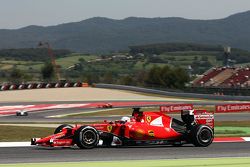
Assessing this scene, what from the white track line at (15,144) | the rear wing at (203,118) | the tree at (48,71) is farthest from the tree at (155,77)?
the rear wing at (203,118)

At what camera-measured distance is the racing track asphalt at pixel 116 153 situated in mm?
13156

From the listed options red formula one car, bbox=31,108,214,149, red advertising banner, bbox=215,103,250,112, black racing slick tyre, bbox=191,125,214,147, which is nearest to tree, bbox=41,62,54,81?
red advertising banner, bbox=215,103,250,112

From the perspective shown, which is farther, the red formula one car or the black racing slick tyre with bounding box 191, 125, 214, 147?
the black racing slick tyre with bounding box 191, 125, 214, 147

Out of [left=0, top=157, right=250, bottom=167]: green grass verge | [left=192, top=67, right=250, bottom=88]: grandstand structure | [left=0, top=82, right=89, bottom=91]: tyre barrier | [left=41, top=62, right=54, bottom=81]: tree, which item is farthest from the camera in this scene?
[left=41, top=62, right=54, bottom=81]: tree

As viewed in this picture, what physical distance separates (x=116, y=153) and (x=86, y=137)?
1152 millimetres

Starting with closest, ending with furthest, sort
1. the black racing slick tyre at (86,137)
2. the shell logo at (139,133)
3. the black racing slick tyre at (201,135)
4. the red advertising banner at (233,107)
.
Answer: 1. the black racing slick tyre at (86,137)
2. the shell logo at (139,133)
3. the black racing slick tyre at (201,135)
4. the red advertising banner at (233,107)

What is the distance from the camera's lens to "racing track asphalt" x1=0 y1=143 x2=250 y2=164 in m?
13.2

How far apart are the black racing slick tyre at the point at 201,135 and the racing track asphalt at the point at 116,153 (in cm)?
20

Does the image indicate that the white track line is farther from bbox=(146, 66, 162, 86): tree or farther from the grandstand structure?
the grandstand structure

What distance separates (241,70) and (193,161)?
363 ft

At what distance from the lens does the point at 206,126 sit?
1608cm

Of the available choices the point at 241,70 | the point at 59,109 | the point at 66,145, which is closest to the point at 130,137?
the point at 66,145

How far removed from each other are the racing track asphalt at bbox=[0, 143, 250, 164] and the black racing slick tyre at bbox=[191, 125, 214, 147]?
195 mm

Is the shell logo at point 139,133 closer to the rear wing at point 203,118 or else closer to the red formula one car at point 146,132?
the red formula one car at point 146,132
